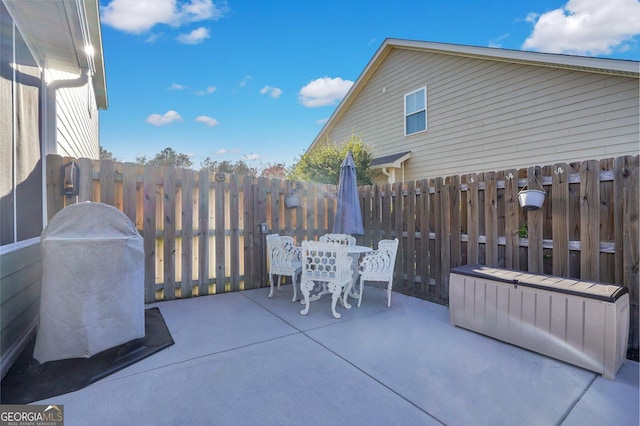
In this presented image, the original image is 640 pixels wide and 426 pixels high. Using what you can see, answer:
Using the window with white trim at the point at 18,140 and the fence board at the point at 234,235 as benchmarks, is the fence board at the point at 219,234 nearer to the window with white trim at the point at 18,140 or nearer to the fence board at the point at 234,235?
the fence board at the point at 234,235

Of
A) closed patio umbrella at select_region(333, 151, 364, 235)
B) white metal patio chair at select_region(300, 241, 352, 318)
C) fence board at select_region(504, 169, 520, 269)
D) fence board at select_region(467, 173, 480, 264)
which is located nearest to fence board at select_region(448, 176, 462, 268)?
fence board at select_region(467, 173, 480, 264)

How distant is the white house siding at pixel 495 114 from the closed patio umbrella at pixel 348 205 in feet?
14.3

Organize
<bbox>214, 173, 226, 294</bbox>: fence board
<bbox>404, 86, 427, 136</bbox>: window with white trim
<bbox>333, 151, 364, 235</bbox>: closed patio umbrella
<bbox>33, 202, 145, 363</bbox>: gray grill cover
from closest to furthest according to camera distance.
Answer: <bbox>33, 202, 145, 363</bbox>: gray grill cover < <bbox>214, 173, 226, 294</bbox>: fence board < <bbox>333, 151, 364, 235</bbox>: closed patio umbrella < <bbox>404, 86, 427, 136</bbox>: window with white trim

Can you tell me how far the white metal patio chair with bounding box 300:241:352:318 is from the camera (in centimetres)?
369

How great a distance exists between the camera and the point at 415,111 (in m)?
→ 8.96

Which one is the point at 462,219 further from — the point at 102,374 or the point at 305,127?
the point at 305,127

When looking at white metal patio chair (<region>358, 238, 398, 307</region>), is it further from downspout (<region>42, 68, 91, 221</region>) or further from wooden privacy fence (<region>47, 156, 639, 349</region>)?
downspout (<region>42, 68, 91, 221</region>)

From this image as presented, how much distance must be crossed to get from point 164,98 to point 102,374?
1314cm

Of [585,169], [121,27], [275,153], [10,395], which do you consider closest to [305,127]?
[275,153]

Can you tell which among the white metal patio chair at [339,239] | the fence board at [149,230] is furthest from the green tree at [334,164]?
the fence board at [149,230]

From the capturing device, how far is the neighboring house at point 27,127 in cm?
248

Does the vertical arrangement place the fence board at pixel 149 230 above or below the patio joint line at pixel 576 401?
above

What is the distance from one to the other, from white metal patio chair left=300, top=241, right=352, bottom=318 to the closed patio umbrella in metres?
1.25

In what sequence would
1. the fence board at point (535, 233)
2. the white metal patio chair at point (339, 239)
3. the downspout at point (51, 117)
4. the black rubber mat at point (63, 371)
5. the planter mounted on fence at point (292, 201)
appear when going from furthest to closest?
the planter mounted on fence at point (292, 201) → the white metal patio chair at point (339, 239) → the downspout at point (51, 117) → the fence board at point (535, 233) → the black rubber mat at point (63, 371)
